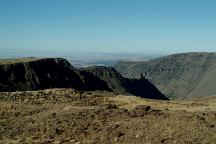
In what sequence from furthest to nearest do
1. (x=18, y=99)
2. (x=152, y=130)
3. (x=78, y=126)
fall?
(x=18, y=99) → (x=78, y=126) → (x=152, y=130)

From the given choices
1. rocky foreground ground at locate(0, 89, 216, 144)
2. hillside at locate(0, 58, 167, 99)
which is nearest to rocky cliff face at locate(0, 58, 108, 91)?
hillside at locate(0, 58, 167, 99)

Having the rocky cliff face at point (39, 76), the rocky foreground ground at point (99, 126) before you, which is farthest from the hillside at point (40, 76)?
the rocky foreground ground at point (99, 126)

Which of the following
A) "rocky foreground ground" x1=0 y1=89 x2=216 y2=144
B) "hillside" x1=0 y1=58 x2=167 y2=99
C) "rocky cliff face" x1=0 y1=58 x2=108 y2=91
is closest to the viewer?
"rocky foreground ground" x1=0 y1=89 x2=216 y2=144

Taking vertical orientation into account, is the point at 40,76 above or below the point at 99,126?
below

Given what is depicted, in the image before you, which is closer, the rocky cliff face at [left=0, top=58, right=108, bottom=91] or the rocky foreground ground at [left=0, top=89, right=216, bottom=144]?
the rocky foreground ground at [left=0, top=89, right=216, bottom=144]

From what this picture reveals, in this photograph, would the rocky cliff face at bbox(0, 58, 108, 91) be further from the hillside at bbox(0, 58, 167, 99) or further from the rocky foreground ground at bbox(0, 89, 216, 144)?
the rocky foreground ground at bbox(0, 89, 216, 144)

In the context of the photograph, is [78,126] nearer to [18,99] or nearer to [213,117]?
[213,117]

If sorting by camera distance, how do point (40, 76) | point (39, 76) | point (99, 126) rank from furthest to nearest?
point (40, 76) → point (39, 76) → point (99, 126)

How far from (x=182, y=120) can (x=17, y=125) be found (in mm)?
10532

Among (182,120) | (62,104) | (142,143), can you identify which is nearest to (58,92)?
(62,104)

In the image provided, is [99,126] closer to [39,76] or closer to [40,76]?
[39,76]

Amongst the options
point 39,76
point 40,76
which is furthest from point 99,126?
point 40,76

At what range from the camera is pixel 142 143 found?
20.3 m

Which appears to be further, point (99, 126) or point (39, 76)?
point (39, 76)
